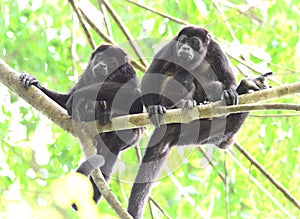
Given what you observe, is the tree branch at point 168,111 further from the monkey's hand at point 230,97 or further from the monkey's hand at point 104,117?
the monkey's hand at point 230,97

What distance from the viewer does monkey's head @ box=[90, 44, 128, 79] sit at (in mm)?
3828

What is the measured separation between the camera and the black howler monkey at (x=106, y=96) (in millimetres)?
3332

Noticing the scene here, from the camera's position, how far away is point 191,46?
3932mm

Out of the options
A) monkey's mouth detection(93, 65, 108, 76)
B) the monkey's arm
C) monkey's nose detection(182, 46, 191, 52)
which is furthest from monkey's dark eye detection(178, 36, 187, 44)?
the monkey's arm

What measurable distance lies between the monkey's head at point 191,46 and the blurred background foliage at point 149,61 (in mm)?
525

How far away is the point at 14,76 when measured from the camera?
3.41 m

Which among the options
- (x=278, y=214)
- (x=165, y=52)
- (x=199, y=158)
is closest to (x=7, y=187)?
(x=165, y=52)

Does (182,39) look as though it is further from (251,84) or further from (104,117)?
(104,117)

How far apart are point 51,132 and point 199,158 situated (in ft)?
5.15

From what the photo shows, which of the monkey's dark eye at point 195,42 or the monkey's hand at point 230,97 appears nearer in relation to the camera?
the monkey's hand at point 230,97

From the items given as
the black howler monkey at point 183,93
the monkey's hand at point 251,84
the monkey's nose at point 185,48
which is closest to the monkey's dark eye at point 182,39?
the black howler monkey at point 183,93

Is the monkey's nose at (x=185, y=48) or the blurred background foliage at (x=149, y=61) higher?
the monkey's nose at (x=185, y=48)

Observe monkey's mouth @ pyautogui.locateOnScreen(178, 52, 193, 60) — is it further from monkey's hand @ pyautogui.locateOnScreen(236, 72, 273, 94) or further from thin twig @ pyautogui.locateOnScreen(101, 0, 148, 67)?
monkey's hand @ pyautogui.locateOnScreen(236, 72, 273, 94)

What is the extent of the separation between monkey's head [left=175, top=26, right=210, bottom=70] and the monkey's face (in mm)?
518
